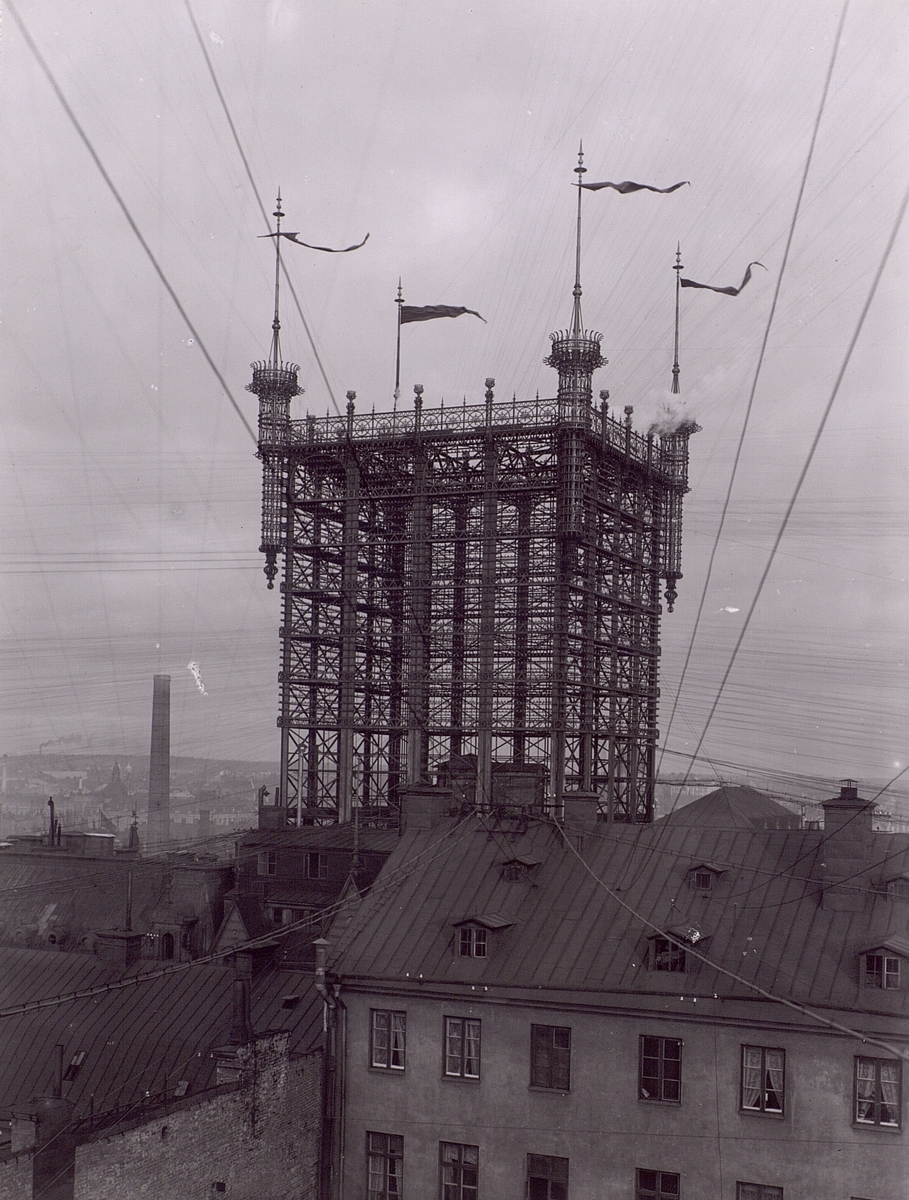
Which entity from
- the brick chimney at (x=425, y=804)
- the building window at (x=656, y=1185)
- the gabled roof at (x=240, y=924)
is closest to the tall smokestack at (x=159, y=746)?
the gabled roof at (x=240, y=924)

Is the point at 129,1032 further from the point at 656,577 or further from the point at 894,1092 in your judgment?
the point at 656,577

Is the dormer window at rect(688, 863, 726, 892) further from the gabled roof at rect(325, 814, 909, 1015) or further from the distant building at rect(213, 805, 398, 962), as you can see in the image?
the distant building at rect(213, 805, 398, 962)

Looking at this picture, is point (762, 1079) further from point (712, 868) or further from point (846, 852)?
point (846, 852)

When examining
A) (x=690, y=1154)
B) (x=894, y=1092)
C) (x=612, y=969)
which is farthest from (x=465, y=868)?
(x=894, y=1092)

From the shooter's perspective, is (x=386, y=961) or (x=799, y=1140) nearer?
(x=799, y=1140)

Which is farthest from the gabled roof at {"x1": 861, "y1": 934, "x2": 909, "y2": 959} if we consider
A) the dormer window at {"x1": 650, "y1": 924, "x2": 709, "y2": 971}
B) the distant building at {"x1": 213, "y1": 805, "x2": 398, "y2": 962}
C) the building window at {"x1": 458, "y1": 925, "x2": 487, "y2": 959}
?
the distant building at {"x1": 213, "y1": 805, "x2": 398, "y2": 962}
